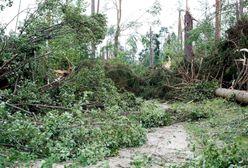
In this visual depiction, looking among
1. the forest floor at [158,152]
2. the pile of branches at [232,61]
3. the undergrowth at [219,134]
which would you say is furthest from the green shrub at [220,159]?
the pile of branches at [232,61]

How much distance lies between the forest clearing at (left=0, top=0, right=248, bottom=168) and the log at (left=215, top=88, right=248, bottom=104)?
48mm

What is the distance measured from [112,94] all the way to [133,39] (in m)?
18.3

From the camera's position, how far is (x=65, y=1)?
831 centimetres

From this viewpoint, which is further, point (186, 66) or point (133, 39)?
point (133, 39)

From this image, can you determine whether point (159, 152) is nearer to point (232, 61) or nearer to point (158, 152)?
point (158, 152)

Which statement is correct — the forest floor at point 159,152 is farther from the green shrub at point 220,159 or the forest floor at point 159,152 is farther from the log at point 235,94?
the log at point 235,94

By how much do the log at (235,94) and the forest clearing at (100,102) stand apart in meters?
0.05

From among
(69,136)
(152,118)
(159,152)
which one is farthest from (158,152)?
(152,118)

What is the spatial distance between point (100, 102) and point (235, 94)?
13.5 ft

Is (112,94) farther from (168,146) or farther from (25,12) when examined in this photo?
(168,146)

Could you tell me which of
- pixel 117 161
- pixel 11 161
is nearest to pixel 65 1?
pixel 117 161

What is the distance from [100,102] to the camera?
26.8 ft

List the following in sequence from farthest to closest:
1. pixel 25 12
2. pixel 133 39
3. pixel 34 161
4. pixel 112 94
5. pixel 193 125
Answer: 1. pixel 133 39
2. pixel 112 94
3. pixel 25 12
4. pixel 193 125
5. pixel 34 161

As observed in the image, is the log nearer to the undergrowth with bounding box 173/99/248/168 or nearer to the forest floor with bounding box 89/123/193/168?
the undergrowth with bounding box 173/99/248/168
